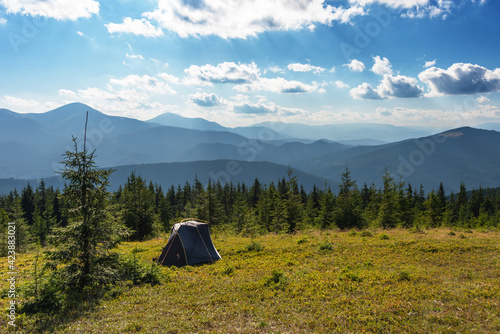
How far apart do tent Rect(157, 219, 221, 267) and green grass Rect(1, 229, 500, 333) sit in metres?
1.05

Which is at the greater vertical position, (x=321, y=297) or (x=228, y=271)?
(x=321, y=297)

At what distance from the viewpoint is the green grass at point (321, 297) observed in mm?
8508

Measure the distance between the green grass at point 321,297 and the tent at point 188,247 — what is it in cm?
105

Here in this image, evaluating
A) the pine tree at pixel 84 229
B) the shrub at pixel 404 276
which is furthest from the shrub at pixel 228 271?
the shrub at pixel 404 276

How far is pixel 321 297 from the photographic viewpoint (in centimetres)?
1047

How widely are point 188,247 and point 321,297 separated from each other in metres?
9.34

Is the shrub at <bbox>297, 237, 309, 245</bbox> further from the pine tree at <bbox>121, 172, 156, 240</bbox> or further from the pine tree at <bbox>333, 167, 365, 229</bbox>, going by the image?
the pine tree at <bbox>121, 172, 156, 240</bbox>

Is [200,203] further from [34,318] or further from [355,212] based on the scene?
[34,318]

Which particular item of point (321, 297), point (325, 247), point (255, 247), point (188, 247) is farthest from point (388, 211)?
point (188, 247)

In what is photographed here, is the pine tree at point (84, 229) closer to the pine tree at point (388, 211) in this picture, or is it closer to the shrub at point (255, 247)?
the shrub at point (255, 247)

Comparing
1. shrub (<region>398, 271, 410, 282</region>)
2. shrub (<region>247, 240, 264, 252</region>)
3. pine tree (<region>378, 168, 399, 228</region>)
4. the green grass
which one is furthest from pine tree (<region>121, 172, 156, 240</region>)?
shrub (<region>398, 271, 410, 282</region>)

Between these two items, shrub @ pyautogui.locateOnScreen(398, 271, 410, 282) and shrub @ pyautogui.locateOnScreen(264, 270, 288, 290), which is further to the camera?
shrub @ pyautogui.locateOnScreen(398, 271, 410, 282)

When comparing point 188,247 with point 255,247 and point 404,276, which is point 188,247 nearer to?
point 255,247

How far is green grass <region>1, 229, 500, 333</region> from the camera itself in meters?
8.51
